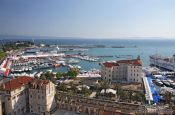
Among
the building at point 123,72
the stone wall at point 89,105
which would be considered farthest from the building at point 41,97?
the building at point 123,72

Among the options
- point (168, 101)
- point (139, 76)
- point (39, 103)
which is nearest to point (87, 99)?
point (39, 103)

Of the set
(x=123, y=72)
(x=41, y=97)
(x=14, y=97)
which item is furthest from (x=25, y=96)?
(x=123, y=72)

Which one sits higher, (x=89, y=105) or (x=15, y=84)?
(x=15, y=84)

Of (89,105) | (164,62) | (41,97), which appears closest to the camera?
(41,97)

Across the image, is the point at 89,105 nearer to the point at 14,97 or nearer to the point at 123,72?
the point at 14,97

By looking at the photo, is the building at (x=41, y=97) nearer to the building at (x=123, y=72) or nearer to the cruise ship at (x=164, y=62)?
the building at (x=123, y=72)

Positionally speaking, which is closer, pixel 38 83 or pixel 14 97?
pixel 14 97
